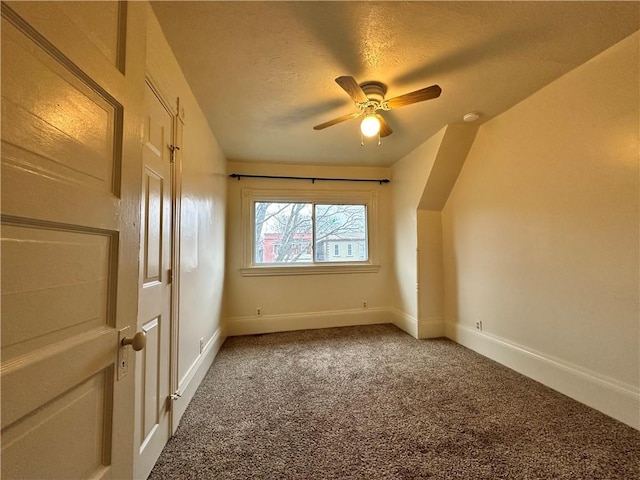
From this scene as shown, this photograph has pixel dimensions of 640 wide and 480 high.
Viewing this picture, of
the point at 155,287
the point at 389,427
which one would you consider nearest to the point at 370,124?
the point at 155,287

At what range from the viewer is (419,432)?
1729 millimetres

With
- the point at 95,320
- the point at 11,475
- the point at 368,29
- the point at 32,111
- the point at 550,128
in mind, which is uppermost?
the point at 368,29

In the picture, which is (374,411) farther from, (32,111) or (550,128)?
(550,128)

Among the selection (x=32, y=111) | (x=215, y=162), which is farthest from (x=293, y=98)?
(x=32, y=111)

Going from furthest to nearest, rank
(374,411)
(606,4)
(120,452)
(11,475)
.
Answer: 1. (374,411)
2. (606,4)
3. (120,452)
4. (11,475)

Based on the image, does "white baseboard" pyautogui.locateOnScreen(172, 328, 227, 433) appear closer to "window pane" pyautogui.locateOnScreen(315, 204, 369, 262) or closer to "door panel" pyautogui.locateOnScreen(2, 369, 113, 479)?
"door panel" pyautogui.locateOnScreen(2, 369, 113, 479)

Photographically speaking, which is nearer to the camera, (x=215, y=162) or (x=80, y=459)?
(x=80, y=459)

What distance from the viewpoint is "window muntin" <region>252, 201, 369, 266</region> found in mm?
3955

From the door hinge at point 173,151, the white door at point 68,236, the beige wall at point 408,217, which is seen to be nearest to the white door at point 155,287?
the door hinge at point 173,151

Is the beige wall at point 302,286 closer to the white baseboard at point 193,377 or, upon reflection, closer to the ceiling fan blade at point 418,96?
the white baseboard at point 193,377

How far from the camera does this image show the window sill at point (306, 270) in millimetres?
3811

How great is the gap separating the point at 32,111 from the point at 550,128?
299 centimetres

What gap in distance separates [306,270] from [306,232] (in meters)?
0.56

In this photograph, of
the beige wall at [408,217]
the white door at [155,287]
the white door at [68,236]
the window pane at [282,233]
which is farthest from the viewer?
the window pane at [282,233]
